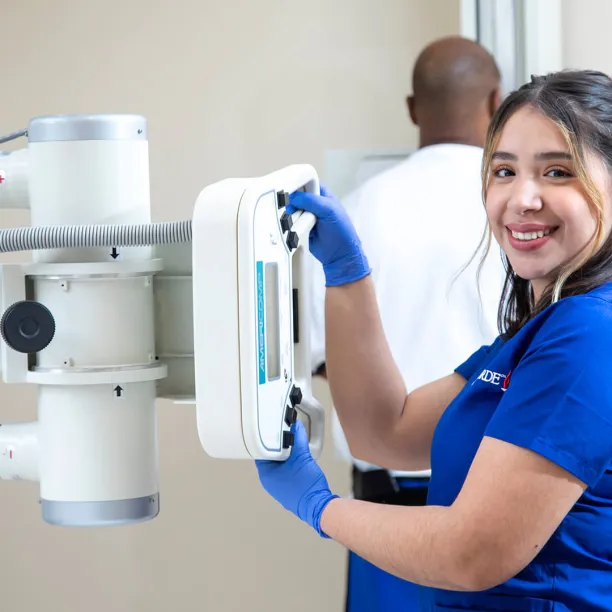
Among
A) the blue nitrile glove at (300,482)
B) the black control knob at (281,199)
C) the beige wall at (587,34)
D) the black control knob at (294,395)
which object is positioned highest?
the beige wall at (587,34)

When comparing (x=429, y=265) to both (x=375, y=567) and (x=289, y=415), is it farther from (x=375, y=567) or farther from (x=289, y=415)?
(x=289, y=415)

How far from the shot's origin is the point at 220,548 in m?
3.11

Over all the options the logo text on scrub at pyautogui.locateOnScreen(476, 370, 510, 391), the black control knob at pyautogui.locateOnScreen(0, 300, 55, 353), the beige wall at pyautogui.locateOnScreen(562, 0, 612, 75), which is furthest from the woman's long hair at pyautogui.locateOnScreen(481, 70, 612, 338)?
the beige wall at pyautogui.locateOnScreen(562, 0, 612, 75)

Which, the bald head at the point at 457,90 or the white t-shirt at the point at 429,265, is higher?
the bald head at the point at 457,90

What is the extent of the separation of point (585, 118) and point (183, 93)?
207 cm

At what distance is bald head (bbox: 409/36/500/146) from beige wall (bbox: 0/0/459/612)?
1.96 feet

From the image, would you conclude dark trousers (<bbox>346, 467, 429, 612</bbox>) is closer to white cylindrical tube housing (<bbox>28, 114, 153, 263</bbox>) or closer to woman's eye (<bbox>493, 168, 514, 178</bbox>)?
woman's eye (<bbox>493, 168, 514, 178</bbox>)

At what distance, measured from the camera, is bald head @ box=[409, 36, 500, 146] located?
2406 mm

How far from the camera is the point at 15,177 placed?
1.16m

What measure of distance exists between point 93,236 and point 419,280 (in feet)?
4.12

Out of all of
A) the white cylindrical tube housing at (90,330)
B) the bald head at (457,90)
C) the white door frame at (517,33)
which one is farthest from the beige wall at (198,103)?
the white cylindrical tube housing at (90,330)

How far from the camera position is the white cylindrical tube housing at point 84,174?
110cm

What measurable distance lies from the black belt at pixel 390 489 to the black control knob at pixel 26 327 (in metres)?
1.38

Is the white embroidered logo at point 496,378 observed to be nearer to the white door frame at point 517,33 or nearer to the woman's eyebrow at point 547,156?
the woman's eyebrow at point 547,156
